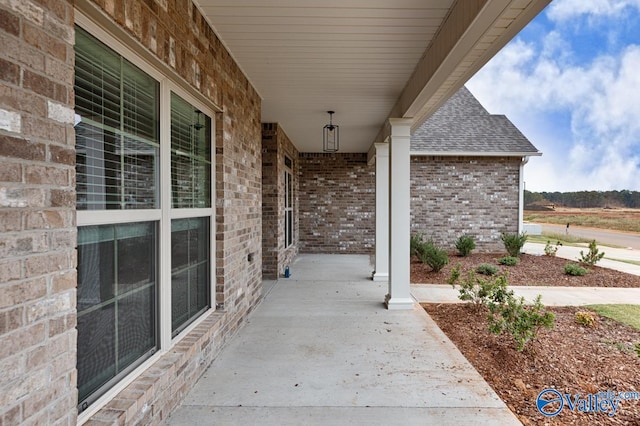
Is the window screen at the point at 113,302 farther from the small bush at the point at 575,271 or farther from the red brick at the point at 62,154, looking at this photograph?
the small bush at the point at 575,271

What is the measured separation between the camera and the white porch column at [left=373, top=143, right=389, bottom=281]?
7.08 meters

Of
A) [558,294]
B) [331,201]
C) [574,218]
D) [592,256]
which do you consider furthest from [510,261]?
[574,218]

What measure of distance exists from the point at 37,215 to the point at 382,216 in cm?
639

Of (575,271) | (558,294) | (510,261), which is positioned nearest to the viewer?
(558,294)

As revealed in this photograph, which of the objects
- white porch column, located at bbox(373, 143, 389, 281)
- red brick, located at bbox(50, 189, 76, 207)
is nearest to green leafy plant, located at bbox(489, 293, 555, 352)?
white porch column, located at bbox(373, 143, 389, 281)

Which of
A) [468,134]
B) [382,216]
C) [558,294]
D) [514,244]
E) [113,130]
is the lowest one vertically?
[558,294]

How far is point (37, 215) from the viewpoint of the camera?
137 centimetres

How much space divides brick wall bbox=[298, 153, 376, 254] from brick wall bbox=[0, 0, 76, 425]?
9.09m

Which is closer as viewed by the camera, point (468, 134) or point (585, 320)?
point (585, 320)

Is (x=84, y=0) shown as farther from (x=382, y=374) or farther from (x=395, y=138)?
(x=395, y=138)

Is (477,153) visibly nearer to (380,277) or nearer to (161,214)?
(380,277)

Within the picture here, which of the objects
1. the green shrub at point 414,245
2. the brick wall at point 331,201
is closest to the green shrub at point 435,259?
the green shrub at point 414,245

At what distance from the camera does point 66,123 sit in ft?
4.91

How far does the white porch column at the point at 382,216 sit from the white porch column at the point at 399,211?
5.96ft
